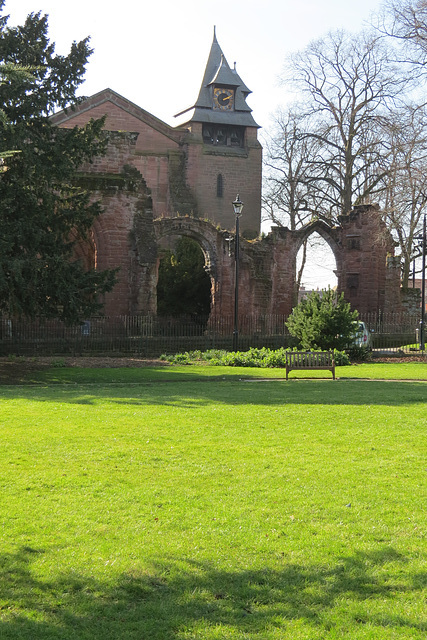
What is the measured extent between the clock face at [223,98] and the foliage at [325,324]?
3568 cm

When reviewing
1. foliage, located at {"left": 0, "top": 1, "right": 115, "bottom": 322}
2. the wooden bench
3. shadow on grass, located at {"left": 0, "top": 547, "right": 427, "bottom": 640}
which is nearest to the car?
the wooden bench

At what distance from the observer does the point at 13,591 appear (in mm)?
4387

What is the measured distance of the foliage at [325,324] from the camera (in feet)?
78.8

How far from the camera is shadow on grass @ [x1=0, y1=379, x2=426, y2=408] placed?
506 inches

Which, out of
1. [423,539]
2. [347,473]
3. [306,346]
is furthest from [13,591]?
[306,346]

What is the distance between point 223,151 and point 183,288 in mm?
20968

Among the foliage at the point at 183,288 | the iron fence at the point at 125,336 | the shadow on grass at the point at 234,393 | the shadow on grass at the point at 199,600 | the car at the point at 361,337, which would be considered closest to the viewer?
the shadow on grass at the point at 199,600

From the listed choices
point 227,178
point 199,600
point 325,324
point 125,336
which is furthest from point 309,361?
point 227,178

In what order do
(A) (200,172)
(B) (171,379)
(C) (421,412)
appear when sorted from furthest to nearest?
(A) (200,172)
(B) (171,379)
(C) (421,412)

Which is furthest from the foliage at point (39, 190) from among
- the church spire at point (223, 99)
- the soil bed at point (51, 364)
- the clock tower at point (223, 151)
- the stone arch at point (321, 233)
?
the church spire at point (223, 99)

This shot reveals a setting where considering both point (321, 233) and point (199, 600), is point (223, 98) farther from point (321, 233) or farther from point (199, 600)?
point (199, 600)

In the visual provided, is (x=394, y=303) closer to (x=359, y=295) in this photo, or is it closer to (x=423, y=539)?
(x=359, y=295)

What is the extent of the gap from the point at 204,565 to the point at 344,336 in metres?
20.2

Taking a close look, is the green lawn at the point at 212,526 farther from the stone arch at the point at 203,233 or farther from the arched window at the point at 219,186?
the arched window at the point at 219,186
